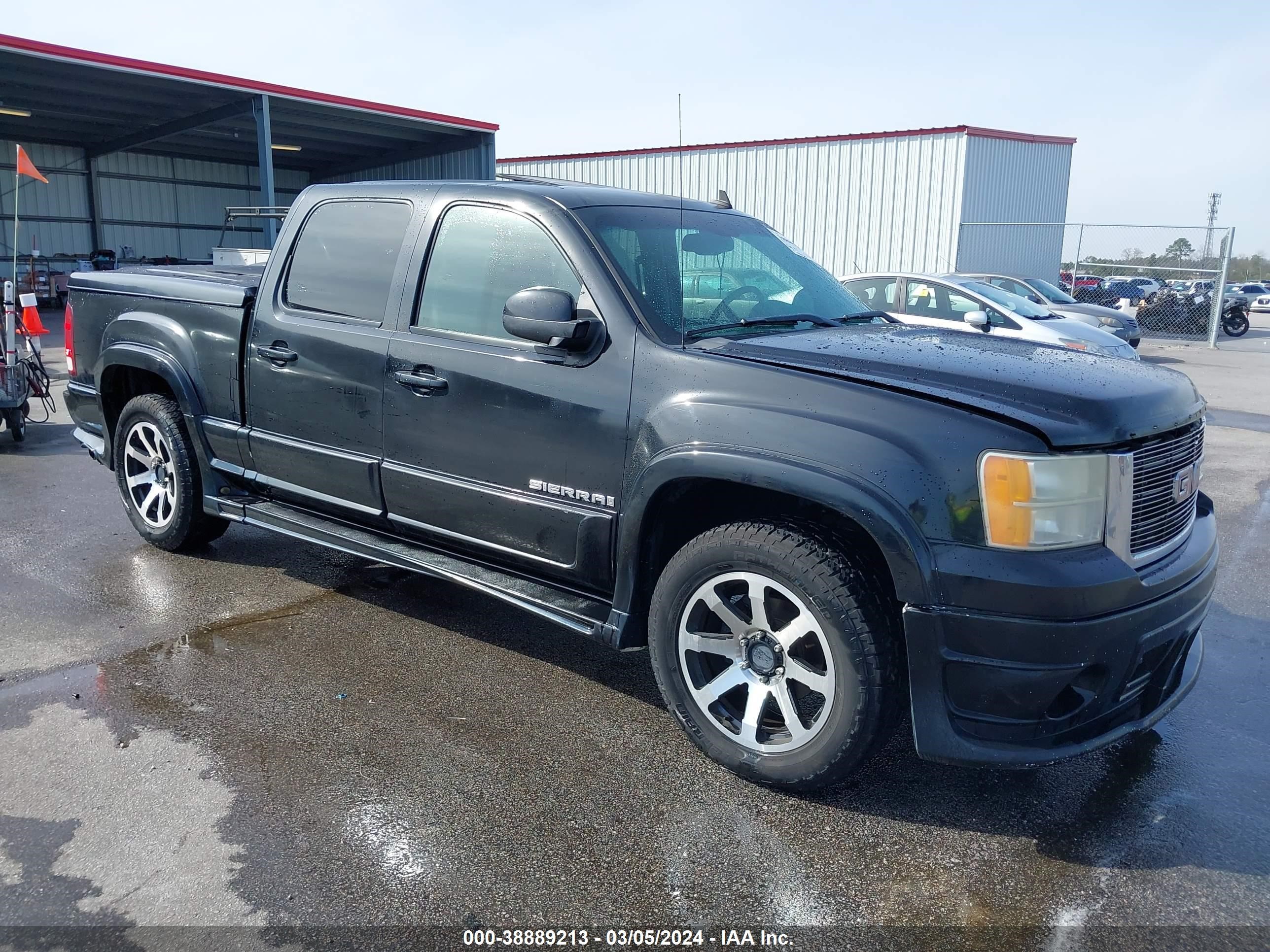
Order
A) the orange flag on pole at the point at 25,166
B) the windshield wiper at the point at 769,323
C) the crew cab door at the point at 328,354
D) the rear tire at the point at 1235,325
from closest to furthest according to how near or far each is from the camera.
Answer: the windshield wiper at the point at 769,323, the crew cab door at the point at 328,354, the orange flag on pole at the point at 25,166, the rear tire at the point at 1235,325

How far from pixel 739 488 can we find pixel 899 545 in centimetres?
65

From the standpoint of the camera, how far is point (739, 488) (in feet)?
10.8

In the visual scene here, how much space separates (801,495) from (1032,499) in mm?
618

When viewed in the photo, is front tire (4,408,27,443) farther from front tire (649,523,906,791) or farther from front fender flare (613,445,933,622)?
front tire (649,523,906,791)

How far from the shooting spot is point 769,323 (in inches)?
150

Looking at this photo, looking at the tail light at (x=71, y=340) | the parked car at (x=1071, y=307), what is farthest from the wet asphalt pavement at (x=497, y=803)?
the parked car at (x=1071, y=307)

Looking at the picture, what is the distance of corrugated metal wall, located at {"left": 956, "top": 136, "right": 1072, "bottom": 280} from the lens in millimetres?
21859

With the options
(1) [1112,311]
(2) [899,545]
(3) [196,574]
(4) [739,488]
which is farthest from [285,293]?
(1) [1112,311]

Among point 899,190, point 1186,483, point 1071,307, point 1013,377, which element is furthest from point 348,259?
point 899,190

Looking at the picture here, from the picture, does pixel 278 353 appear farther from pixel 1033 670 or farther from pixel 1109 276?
pixel 1109 276

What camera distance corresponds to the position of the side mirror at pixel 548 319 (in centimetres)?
340

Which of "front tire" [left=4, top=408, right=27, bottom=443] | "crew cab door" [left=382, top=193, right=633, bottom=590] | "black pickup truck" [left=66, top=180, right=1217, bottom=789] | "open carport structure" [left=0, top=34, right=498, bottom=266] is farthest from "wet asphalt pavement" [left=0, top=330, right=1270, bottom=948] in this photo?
"open carport structure" [left=0, top=34, right=498, bottom=266]

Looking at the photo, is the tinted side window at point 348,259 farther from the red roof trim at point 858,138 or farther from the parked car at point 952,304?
the red roof trim at point 858,138

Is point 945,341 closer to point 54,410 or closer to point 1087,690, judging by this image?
point 1087,690
